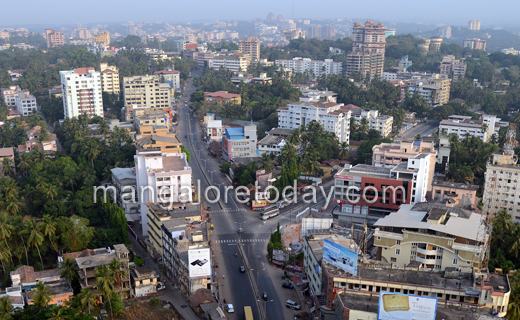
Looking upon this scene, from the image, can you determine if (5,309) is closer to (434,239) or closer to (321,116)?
(434,239)

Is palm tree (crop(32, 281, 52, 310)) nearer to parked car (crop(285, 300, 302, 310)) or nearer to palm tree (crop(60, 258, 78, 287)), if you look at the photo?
palm tree (crop(60, 258, 78, 287))

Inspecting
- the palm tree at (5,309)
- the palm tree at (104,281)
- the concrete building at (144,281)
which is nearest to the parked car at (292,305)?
the concrete building at (144,281)

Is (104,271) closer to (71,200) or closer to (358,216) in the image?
(71,200)

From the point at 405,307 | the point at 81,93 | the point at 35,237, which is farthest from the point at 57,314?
the point at 81,93

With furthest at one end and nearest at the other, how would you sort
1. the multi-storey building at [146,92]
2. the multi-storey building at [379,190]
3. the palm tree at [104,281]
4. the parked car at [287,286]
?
1. the multi-storey building at [146,92]
2. the multi-storey building at [379,190]
3. the parked car at [287,286]
4. the palm tree at [104,281]

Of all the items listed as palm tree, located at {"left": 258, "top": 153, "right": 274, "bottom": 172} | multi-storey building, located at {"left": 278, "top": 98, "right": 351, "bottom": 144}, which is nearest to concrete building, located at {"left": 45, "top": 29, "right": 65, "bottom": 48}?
multi-storey building, located at {"left": 278, "top": 98, "right": 351, "bottom": 144}

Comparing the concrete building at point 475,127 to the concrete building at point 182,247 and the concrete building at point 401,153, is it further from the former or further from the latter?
the concrete building at point 182,247
